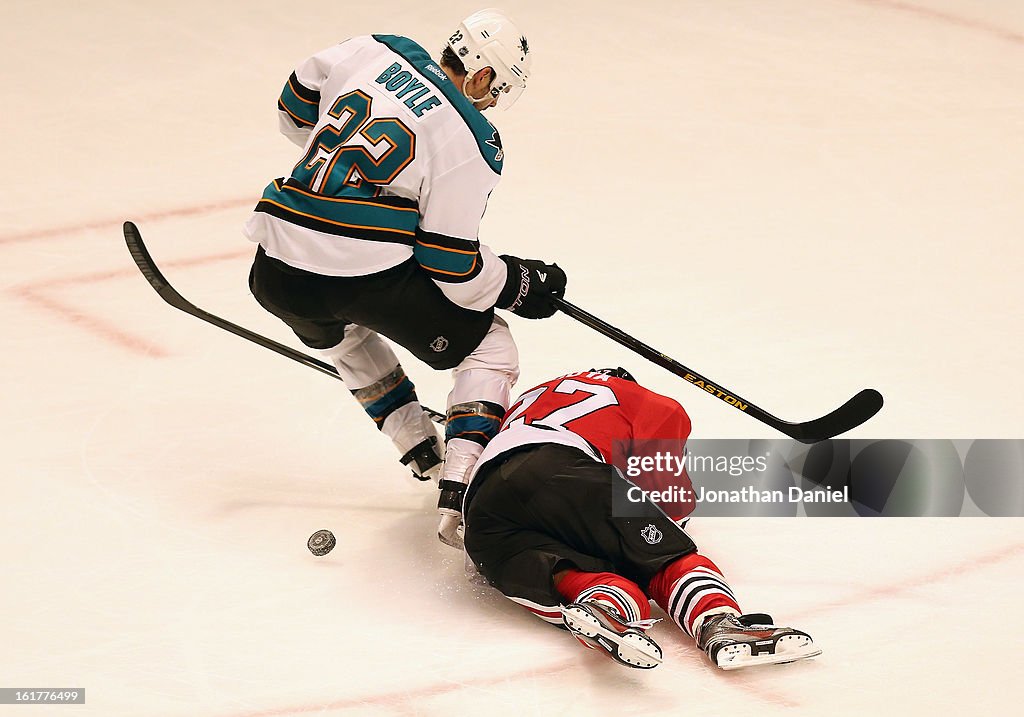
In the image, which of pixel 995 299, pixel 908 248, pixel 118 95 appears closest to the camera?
pixel 995 299

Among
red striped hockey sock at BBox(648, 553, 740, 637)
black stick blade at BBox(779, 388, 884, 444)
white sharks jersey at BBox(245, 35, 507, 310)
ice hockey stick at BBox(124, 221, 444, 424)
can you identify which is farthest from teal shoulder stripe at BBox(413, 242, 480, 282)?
black stick blade at BBox(779, 388, 884, 444)

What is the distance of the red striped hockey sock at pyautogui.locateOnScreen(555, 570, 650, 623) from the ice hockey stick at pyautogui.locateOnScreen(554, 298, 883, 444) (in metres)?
0.66

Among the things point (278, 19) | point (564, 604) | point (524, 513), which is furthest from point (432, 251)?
point (278, 19)

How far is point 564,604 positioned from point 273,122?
3263mm

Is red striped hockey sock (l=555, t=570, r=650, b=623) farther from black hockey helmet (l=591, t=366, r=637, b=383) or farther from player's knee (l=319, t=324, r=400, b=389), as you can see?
player's knee (l=319, t=324, r=400, b=389)

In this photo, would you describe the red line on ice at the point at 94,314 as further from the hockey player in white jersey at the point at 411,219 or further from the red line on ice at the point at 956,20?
the red line on ice at the point at 956,20

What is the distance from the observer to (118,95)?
557cm

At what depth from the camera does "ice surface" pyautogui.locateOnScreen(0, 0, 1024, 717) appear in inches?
97.7

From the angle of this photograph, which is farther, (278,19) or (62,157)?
(278,19)

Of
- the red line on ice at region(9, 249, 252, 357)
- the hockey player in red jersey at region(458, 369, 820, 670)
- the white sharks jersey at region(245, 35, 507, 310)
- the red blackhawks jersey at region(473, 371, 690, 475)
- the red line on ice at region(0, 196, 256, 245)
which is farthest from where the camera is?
the red line on ice at region(0, 196, 256, 245)

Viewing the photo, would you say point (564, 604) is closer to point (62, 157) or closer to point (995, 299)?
point (995, 299)

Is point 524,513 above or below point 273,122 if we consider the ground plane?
below

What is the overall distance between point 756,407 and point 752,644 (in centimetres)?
79

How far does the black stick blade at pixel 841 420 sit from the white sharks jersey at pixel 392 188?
796 mm
